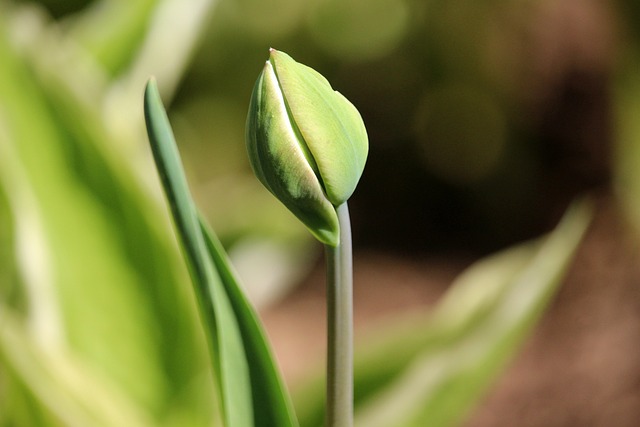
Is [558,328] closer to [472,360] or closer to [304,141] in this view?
[472,360]

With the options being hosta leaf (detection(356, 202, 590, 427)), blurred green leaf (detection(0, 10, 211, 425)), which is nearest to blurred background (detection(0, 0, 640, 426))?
blurred green leaf (detection(0, 10, 211, 425))

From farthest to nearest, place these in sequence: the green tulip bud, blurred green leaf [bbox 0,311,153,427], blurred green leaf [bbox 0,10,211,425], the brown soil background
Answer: the brown soil background, blurred green leaf [bbox 0,10,211,425], blurred green leaf [bbox 0,311,153,427], the green tulip bud

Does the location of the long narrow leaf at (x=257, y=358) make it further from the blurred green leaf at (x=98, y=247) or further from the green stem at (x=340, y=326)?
the blurred green leaf at (x=98, y=247)

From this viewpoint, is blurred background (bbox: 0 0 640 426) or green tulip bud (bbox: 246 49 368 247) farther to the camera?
blurred background (bbox: 0 0 640 426)

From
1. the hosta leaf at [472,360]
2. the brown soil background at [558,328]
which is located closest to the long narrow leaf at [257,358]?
the hosta leaf at [472,360]

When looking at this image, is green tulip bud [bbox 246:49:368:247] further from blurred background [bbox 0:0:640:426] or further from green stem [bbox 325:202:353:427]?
blurred background [bbox 0:0:640:426]

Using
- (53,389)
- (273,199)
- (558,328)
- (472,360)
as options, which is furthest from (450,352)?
(558,328)

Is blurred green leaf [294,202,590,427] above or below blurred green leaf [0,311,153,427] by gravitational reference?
above
